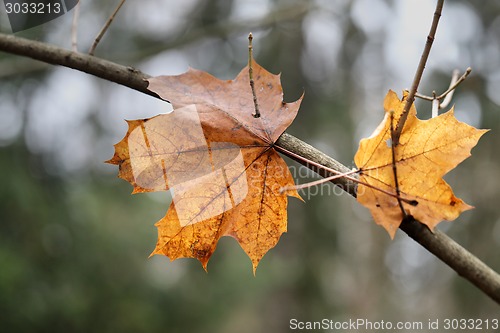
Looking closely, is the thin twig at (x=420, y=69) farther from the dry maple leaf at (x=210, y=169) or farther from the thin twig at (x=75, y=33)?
the thin twig at (x=75, y=33)

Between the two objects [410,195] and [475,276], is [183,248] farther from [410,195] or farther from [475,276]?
[475,276]

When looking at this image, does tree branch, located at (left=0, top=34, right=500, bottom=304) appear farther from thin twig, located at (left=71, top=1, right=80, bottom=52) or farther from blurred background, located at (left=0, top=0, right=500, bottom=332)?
blurred background, located at (left=0, top=0, right=500, bottom=332)

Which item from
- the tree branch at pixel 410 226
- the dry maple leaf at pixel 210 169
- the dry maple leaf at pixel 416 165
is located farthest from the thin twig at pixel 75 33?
the dry maple leaf at pixel 416 165

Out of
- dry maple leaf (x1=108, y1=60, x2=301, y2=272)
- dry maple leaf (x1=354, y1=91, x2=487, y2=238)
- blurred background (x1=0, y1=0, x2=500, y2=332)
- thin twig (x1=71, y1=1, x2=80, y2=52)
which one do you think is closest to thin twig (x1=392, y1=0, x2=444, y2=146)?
dry maple leaf (x1=354, y1=91, x2=487, y2=238)

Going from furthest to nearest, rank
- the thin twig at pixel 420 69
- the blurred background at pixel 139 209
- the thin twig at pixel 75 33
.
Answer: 1. the blurred background at pixel 139 209
2. the thin twig at pixel 75 33
3. the thin twig at pixel 420 69

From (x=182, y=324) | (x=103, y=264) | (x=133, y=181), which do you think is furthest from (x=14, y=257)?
(x=133, y=181)

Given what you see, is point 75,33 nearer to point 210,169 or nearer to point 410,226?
point 210,169

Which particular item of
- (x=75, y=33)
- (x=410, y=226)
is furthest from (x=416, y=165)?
(x=75, y=33)
